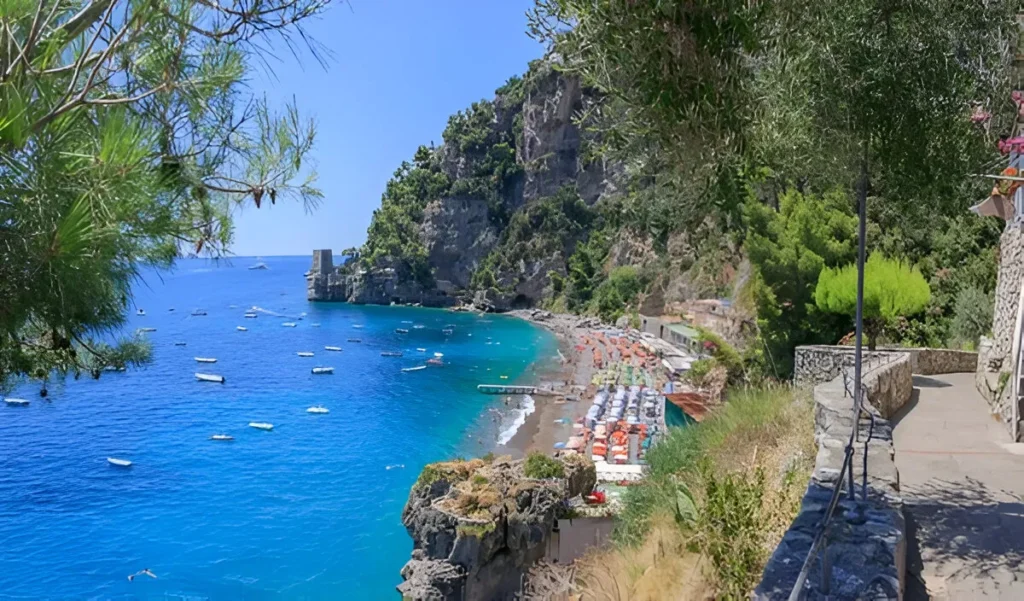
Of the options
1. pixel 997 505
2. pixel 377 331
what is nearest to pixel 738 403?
pixel 997 505

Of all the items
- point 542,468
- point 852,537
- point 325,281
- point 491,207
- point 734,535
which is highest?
point 491,207

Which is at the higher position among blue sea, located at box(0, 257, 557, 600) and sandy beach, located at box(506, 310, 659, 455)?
sandy beach, located at box(506, 310, 659, 455)

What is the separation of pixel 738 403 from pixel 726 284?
2858 cm

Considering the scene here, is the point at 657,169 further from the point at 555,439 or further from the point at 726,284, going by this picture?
the point at 726,284

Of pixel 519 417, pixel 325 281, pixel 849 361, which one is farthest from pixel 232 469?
pixel 325 281

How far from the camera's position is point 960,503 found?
16.4 ft

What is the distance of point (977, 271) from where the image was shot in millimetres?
16297

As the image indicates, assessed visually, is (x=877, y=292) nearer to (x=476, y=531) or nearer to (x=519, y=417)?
(x=476, y=531)

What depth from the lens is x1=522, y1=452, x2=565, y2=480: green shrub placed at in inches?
554

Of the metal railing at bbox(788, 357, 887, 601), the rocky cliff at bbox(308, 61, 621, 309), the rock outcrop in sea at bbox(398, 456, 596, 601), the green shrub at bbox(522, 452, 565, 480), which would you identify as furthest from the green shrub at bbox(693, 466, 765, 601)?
the rocky cliff at bbox(308, 61, 621, 309)

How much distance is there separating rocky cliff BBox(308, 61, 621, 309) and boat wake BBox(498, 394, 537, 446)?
120ft

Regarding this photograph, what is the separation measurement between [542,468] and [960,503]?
9712mm

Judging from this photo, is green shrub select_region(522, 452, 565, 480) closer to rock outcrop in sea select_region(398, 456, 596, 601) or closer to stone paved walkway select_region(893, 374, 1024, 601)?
rock outcrop in sea select_region(398, 456, 596, 601)

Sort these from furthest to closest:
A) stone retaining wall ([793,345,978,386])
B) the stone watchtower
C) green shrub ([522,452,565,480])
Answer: the stone watchtower
green shrub ([522,452,565,480])
stone retaining wall ([793,345,978,386])
